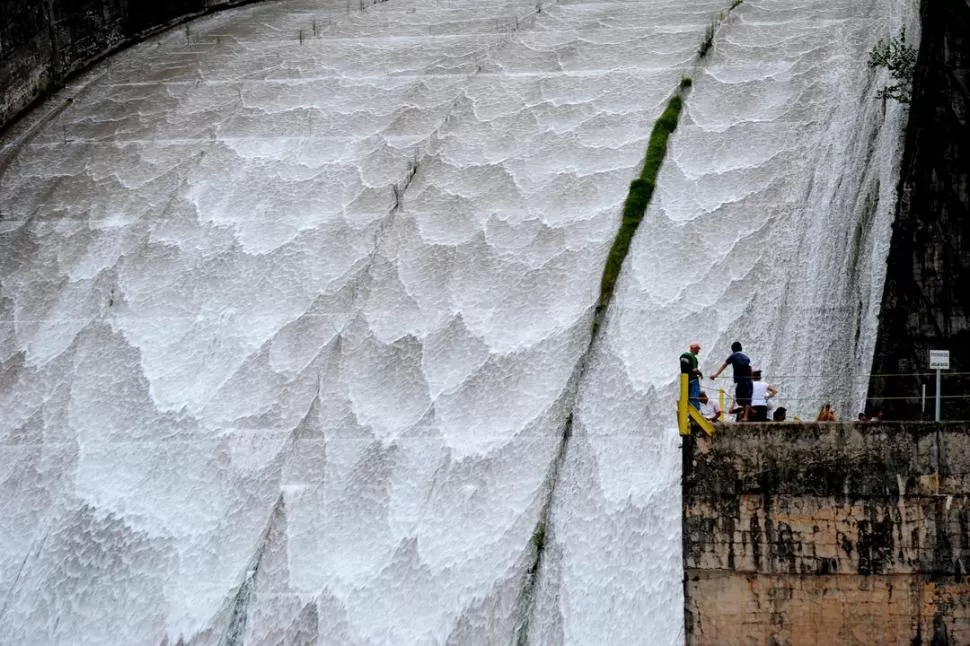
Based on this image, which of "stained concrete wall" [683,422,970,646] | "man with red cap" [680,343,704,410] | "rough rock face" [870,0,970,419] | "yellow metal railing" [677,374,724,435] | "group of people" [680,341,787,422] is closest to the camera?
"stained concrete wall" [683,422,970,646]

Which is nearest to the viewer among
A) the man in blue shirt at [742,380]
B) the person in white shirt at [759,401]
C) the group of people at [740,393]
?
the group of people at [740,393]

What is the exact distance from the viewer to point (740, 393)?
18344mm

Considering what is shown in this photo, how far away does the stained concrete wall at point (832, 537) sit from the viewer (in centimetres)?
1634

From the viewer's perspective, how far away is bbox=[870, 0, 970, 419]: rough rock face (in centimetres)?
2180

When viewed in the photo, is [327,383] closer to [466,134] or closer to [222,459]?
[222,459]

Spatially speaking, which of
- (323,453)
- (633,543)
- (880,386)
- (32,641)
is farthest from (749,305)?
(32,641)

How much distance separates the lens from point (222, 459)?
73.0 ft

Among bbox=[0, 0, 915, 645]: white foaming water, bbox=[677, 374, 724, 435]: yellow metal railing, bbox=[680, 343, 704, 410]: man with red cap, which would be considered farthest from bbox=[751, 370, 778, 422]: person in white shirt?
bbox=[0, 0, 915, 645]: white foaming water

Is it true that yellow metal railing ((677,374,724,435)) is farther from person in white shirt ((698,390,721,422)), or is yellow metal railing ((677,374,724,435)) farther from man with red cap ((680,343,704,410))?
person in white shirt ((698,390,721,422))

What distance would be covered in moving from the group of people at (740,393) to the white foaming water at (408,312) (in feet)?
7.39

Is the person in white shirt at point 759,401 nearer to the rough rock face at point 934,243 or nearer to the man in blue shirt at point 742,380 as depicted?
the man in blue shirt at point 742,380

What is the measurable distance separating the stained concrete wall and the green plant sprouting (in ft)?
36.5

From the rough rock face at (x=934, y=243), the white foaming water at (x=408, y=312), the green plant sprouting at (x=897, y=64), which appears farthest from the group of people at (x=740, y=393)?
the green plant sprouting at (x=897, y=64)

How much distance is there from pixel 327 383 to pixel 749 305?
6.09 meters
